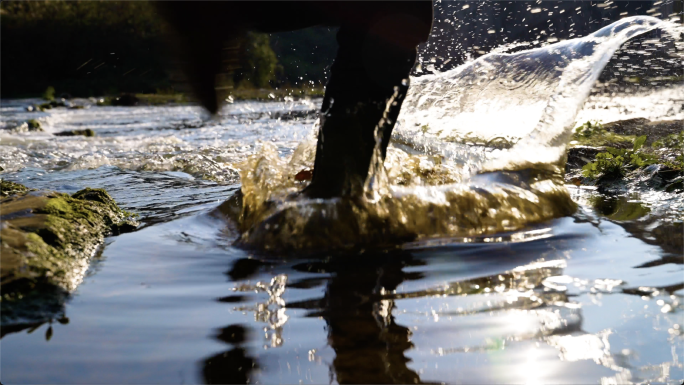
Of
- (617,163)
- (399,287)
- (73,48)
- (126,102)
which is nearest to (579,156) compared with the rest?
(617,163)

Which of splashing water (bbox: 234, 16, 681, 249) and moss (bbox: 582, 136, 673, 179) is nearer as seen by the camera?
splashing water (bbox: 234, 16, 681, 249)

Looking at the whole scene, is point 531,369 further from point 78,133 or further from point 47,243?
point 78,133

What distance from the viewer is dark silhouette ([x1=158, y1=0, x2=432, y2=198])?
2172 millimetres

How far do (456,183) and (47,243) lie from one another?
2.09 m

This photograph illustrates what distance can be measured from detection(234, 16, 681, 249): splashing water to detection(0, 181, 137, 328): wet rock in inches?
29.6

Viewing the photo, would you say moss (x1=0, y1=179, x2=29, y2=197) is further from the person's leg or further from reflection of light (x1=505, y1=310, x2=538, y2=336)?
reflection of light (x1=505, y1=310, x2=538, y2=336)

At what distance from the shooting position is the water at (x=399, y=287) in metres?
1.59

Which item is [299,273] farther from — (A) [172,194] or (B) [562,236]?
(A) [172,194]

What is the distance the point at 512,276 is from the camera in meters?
2.29

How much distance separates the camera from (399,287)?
221cm

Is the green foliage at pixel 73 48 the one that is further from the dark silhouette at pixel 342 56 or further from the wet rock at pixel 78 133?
the dark silhouette at pixel 342 56

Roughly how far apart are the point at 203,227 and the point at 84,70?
5006 cm

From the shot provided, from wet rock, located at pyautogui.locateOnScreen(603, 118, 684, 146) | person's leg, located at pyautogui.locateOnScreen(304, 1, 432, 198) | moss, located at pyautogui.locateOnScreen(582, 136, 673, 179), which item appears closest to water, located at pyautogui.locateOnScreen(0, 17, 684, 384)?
person's leg, located at pyautogui.locateOnScreen(304, 1, 432, 198)

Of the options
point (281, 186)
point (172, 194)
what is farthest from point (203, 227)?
point (172, 194)
